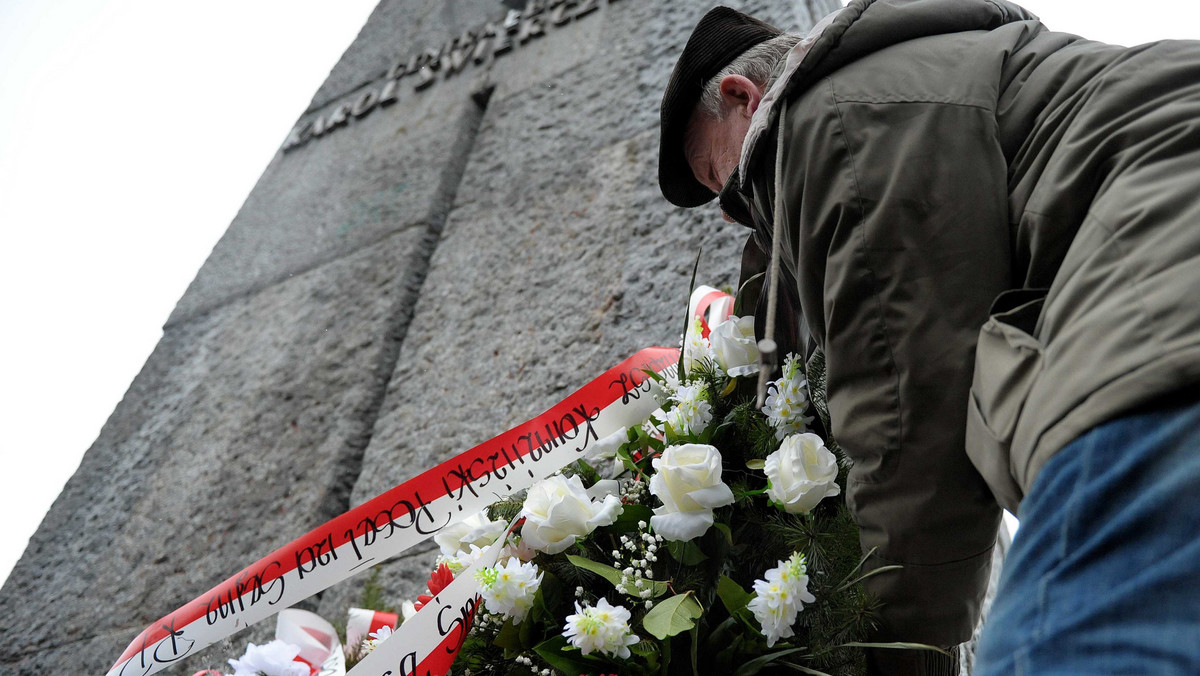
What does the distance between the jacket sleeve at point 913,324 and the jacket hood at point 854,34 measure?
0.10 m

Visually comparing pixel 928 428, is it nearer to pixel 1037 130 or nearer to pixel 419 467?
pixel 1037 130

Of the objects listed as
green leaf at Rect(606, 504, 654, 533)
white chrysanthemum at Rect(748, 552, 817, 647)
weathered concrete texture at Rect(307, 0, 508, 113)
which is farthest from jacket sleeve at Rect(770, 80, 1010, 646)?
weathered concrete texture at Rect(307, 0, 508, 113)

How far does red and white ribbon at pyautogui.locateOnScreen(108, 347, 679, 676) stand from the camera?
1583 millimetres

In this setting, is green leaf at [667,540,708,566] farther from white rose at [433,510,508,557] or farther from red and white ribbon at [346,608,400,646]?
red and white ribbon at [346,608,400,646]

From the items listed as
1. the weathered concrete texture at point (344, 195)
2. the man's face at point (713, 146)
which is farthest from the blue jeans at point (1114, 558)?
the weathered concrete texture at point (344, 195)

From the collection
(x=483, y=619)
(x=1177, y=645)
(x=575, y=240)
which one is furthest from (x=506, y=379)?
(x=1177, y=645)

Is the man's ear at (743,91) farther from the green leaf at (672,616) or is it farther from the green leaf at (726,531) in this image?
the green leaf at (672,616)

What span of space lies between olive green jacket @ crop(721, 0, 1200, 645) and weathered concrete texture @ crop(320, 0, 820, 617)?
100cm

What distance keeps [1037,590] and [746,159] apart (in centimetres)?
77

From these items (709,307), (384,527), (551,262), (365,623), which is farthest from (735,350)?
(551,262)

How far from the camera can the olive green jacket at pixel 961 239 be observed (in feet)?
2.89

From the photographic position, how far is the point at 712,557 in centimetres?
128

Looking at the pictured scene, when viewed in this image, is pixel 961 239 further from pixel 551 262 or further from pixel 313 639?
pixel 551 262

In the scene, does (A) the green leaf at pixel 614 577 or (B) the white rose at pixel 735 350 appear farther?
(B) the white rose at pixel 735 350
